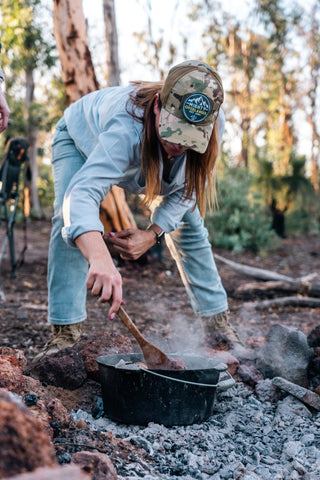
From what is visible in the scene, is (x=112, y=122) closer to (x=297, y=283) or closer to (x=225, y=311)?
(x=225, y=311)

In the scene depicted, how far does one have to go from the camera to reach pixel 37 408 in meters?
1.65

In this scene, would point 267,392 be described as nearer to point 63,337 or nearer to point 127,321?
point 127,321

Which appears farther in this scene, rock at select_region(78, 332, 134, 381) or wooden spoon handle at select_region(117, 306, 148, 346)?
rock at select_region(78, 332, 134, 381)

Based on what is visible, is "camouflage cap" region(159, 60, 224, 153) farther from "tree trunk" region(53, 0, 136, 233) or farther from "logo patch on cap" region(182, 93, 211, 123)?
"tree trunk" region(53, 0, 136, 233)

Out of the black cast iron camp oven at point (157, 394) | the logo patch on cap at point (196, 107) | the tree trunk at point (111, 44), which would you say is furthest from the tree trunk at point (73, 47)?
the black cast iron camp oven at point (157, 394)

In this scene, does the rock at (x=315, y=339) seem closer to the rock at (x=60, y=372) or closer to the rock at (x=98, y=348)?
the rock at (x=98, y=348)

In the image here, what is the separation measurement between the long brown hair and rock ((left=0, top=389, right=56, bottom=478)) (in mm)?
1349

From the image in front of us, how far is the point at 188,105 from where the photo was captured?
6.27ft

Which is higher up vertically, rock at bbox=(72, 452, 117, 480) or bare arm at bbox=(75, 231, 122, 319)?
bare arm at bbox=(75, 231, 122, 319)

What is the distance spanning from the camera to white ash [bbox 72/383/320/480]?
170 centimetres

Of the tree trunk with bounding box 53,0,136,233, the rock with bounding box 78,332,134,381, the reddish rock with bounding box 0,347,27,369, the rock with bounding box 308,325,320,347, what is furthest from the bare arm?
the tree trunk with bounding box 53,0,136,233

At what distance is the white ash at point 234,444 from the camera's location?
1.70 m

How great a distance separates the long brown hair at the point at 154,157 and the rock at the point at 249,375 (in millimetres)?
994

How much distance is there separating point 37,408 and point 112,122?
1234mm
